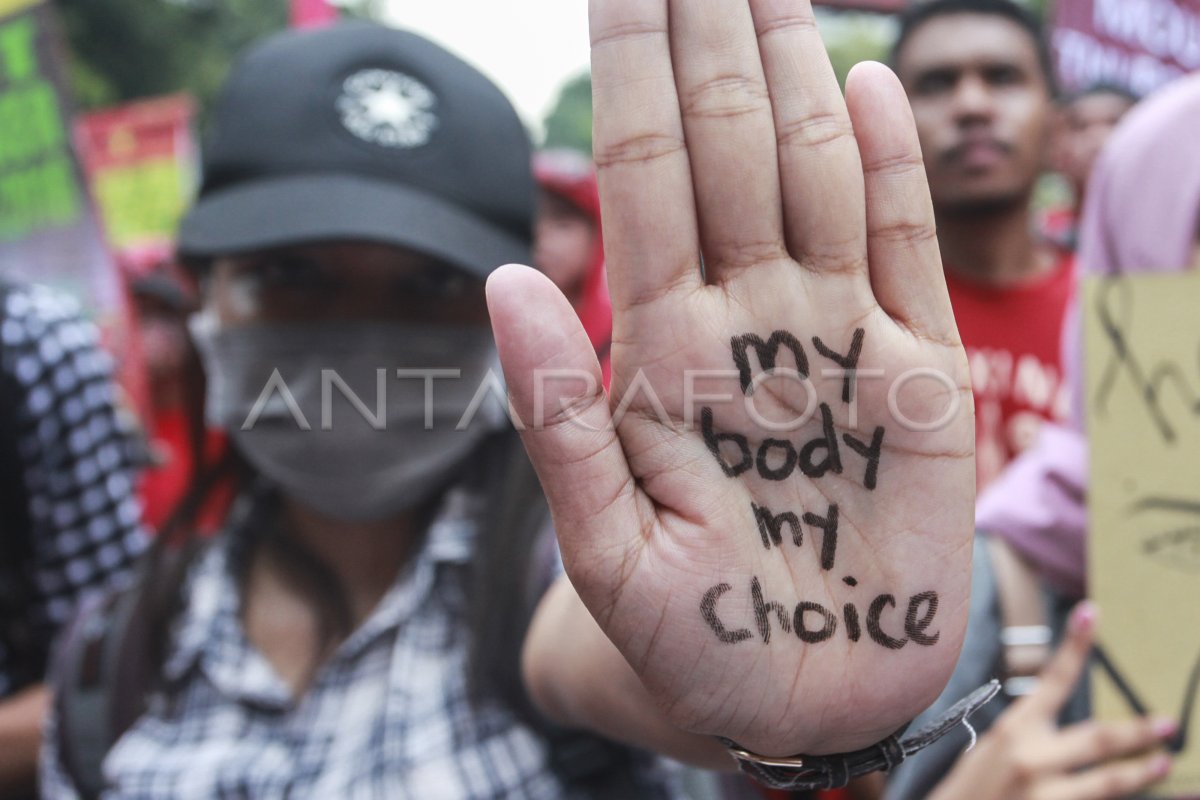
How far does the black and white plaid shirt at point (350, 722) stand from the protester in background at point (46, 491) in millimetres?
439

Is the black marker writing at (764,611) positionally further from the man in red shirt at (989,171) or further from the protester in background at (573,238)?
the protester in background at (573,238)

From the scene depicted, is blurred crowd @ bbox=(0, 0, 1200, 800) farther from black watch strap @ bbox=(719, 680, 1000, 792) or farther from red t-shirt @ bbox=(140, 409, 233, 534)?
red t-shirt @ bbox=(140, 409, 233, 534)

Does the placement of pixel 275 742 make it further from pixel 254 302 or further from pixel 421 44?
pixel 421 44

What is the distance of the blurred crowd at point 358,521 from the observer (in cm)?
148

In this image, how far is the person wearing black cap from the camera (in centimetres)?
97

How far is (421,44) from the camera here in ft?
5.92

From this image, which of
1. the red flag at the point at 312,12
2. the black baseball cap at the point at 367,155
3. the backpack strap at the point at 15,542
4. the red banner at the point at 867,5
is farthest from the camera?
the red banner at the point at 867,5

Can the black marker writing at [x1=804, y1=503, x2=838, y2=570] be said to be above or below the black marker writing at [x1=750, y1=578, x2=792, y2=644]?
above

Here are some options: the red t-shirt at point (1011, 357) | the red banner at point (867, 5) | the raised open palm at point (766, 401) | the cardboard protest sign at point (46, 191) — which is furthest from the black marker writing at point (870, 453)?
Result: the red banner at point (867, 5)

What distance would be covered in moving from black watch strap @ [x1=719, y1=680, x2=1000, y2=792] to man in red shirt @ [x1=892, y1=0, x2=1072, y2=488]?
1.74 meters

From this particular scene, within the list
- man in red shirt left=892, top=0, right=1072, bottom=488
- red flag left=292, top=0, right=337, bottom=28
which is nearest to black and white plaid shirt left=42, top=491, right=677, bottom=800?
man in red shirt left=892, top=0, right=1072, bottom=488

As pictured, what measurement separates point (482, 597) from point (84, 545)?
1.02m

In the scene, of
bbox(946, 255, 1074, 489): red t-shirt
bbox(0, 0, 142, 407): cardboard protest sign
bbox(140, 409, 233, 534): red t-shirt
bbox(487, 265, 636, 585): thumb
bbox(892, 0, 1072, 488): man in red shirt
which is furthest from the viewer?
bbox(0, 0, 142, 407): cardboard protest sign

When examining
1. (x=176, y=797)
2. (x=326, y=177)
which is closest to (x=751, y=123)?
(x=326, y=177)
